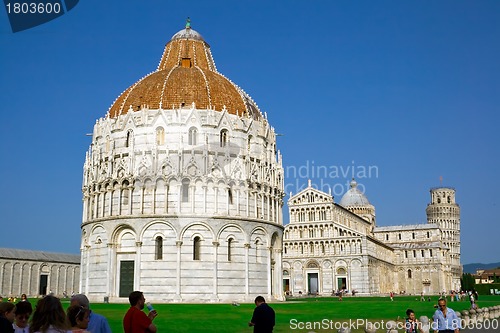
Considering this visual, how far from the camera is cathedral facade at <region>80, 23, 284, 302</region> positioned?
4628 cm

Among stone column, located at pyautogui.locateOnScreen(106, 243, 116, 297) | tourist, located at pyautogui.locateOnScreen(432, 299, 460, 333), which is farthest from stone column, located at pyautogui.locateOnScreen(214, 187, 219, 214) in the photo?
tourist, located at pyautogui.locateOnScreen(432, 299, 460, 333)

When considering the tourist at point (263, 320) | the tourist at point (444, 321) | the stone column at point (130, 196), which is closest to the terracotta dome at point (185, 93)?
the stone column at point (130, 196)

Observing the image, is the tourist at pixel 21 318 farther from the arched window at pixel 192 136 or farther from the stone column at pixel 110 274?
the arched window at pixel 192 136

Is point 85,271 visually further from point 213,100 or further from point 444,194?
point 444,194

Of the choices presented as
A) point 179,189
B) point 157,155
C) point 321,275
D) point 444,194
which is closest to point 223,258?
point 179,189

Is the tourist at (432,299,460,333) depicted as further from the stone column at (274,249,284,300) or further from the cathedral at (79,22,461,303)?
the stone column at (274,249,284,300)

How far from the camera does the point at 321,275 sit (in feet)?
317

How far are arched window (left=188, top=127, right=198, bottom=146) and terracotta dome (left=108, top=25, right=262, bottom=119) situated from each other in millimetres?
2481

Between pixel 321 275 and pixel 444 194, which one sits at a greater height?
pixel 444 194

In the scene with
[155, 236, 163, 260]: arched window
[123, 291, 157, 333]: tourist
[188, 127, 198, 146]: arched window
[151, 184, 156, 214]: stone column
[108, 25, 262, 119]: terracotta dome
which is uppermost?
[108, 25, 262, 119]: terracotta dome

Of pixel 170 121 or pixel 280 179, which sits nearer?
pixel 170 121

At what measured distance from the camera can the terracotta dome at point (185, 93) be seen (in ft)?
166

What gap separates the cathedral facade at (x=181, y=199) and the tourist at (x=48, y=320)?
3966 centimetres

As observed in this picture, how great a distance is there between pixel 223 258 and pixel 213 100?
1458 cm
